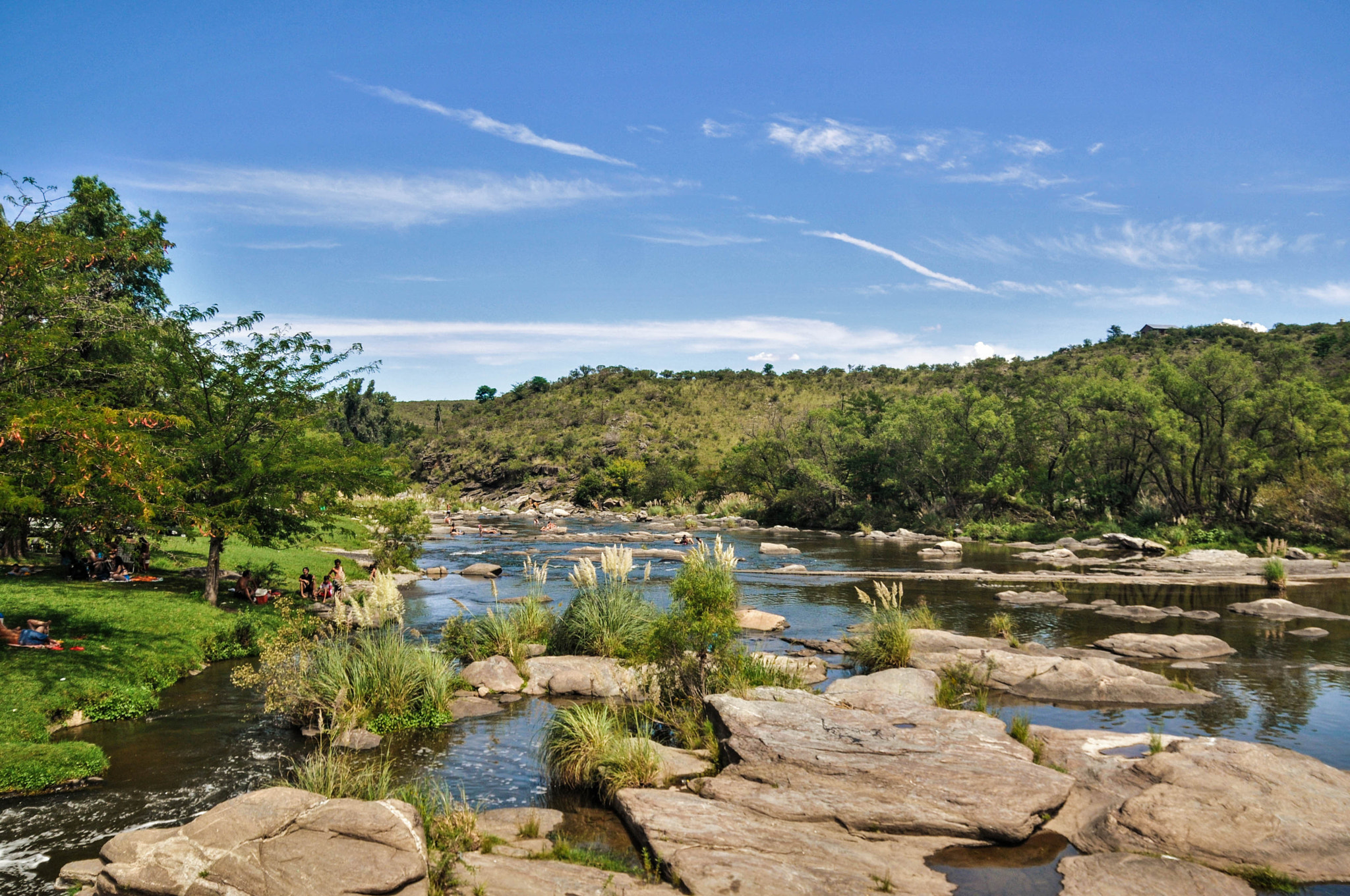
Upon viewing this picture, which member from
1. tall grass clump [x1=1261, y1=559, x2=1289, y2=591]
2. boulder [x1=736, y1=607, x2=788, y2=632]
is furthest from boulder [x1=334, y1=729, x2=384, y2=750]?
tall grass clump [x1=1261, y1=559, x2=1289, y2=591]

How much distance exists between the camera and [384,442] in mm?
110000

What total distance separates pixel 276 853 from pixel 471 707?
7.69 metres

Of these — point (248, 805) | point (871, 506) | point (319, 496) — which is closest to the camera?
point (248, 805)

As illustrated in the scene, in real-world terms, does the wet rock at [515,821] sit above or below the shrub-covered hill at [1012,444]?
below

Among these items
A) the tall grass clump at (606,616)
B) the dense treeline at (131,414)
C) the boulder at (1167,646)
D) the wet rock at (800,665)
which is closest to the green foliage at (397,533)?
the dense treeline at (131,414)

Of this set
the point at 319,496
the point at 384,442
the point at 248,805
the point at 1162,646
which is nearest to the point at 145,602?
the point at 319,496

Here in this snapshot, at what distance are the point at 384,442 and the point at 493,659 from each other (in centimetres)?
10083

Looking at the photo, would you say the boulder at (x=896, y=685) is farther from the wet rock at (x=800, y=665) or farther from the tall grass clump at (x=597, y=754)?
the tall grass clump at (x=597, y=754)

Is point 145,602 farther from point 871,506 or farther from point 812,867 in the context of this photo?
point 871,506

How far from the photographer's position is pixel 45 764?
10969 mm

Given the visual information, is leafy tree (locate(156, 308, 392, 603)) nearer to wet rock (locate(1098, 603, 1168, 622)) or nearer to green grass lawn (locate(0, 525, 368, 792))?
green grass lawn (locate(0, 525, 368, 792))

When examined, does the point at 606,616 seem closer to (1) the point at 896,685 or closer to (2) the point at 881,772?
(1) the point at 896,685

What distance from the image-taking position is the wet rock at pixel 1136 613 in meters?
23.9

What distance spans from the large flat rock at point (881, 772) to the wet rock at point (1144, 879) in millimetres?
953
